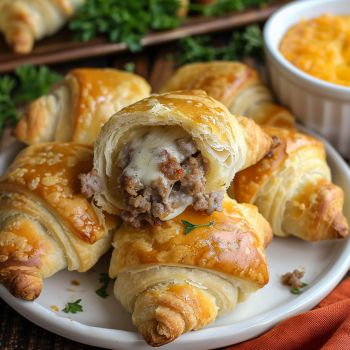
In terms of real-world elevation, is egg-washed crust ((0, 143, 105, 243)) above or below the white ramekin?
above

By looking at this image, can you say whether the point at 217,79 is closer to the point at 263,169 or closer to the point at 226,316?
the point at 263,169

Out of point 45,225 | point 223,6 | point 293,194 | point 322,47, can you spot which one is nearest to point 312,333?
point 293,194

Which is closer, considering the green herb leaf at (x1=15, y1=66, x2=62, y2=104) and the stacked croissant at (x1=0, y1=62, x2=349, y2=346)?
the stacked croissant at (x1=0, y1=62, x2=349, y2=346)

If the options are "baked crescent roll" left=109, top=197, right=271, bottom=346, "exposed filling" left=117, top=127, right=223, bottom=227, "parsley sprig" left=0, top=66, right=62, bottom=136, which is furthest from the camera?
"parsley sprig" left=0, top=66, right=62, bottom=136

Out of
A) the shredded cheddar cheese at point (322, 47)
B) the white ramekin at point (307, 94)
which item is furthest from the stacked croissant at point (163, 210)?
the shredded cheddar cheese at point (322, 47)

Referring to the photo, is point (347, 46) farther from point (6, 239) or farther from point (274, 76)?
point (6, 239)

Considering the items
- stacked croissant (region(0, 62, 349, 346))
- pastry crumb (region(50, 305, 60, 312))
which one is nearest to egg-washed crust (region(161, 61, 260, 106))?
stacked croissant (region(0, 62, 349, 346))

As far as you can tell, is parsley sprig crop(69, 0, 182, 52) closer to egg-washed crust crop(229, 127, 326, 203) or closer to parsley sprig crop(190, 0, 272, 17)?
parsley sprig crop(190, 0, 272, 17)

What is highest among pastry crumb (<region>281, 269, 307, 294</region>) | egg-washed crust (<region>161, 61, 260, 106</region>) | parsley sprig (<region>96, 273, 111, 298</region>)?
egg-washed crust (<region>161, 61, 260, 106</region>)
